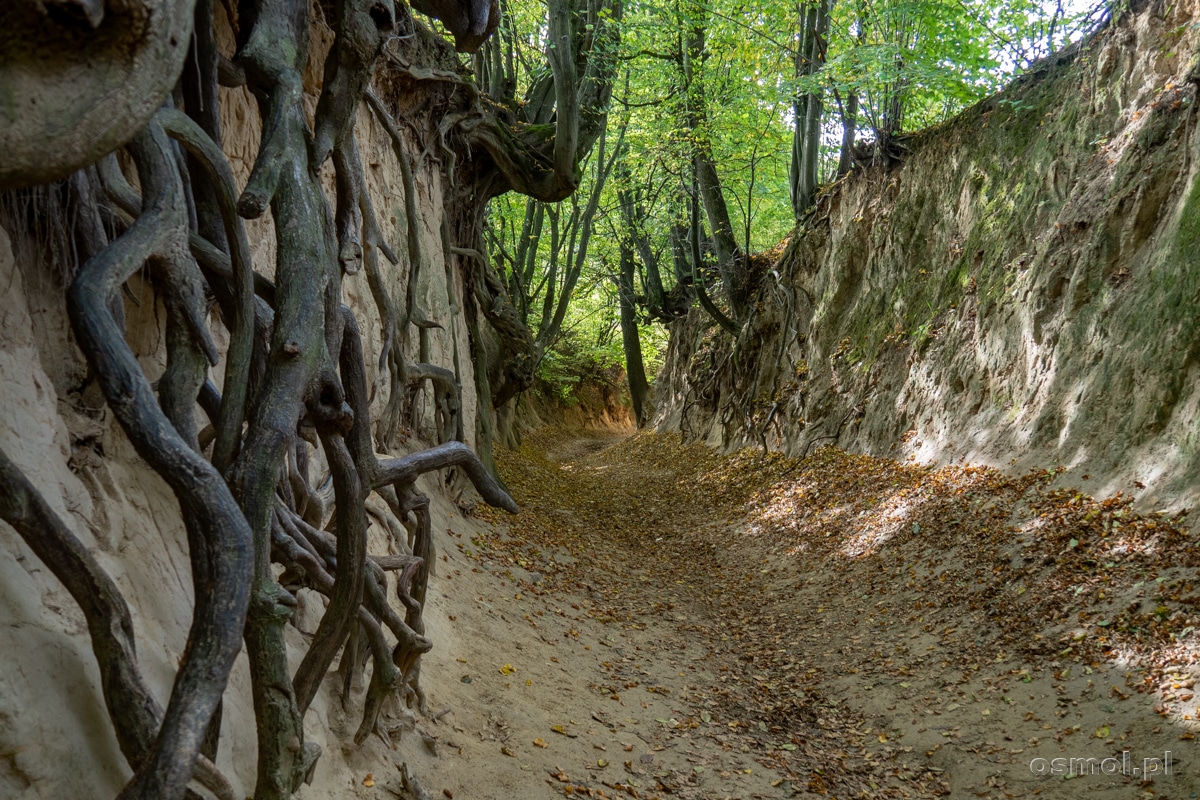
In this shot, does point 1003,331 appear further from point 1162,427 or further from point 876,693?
point 876,693

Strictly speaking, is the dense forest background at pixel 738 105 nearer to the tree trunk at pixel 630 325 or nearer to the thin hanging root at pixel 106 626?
the tree trunk at pixel 630 325

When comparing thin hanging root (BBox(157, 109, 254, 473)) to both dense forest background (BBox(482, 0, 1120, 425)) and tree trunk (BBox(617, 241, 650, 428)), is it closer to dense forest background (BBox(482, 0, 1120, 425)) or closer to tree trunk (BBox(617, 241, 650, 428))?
dense forest background (BBox(482, 0, 1120, 425))

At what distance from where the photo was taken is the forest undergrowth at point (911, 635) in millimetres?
4719

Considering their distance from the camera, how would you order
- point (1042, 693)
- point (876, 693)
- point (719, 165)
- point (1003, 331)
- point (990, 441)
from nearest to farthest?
point (1042, 693) → point (876, 693) → point (990, 441) → point (1003, 331) → point (719, 165)

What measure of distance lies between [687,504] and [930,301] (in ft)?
18.1

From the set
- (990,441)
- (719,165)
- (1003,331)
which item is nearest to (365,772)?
(990,441)

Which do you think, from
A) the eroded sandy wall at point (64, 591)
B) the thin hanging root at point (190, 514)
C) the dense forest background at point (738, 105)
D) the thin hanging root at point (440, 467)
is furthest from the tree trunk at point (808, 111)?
the thin hanging root at point (190, 514)

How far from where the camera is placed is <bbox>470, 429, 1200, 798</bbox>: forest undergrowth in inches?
186

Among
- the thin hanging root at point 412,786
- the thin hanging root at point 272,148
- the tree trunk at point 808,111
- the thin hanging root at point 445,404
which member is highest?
the tree trunk at point 808,111

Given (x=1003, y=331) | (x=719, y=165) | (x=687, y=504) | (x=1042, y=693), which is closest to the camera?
(x=1042, y=693)

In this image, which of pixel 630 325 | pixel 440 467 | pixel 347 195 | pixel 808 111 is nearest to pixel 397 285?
pixel 347 195

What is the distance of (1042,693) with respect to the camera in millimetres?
5254

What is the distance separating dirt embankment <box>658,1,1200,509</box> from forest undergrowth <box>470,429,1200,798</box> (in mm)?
664

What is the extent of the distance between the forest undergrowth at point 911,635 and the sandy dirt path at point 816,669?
20 mm
